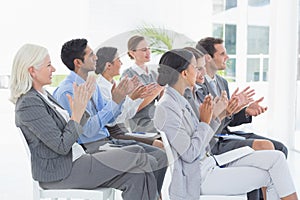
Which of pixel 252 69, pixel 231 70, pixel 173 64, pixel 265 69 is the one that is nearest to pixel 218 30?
pixel 231 70

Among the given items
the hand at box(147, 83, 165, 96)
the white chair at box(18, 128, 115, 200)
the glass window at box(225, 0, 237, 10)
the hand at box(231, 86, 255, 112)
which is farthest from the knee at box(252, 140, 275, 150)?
the glass window at box(225, 0, 237, 10)

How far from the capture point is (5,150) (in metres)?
4.43

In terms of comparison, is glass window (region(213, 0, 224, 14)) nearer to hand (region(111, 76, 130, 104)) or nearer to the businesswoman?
hand (region(111, 76, 130, 104))

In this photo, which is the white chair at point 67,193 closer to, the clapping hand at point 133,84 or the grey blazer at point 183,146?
the grey blazer at point 183,146

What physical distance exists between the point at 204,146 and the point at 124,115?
54 cm

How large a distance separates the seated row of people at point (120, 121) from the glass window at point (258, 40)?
8.19 feet

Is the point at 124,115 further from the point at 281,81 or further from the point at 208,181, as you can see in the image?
the point at 281,81

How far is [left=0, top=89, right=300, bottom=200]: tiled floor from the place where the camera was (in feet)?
9.73

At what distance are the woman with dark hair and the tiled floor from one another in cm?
94

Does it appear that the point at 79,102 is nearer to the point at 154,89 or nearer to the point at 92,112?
the point at 92,112

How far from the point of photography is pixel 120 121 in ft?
7.48

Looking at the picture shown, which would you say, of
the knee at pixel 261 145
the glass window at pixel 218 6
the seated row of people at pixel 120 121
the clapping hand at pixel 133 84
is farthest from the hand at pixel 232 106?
the glass window at pixel 218 6

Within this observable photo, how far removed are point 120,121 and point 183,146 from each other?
63 cm

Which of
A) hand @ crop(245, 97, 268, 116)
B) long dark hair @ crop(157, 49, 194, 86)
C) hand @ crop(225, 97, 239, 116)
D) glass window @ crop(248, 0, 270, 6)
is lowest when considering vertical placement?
hand @ crop(245, 97, 268, 116)
